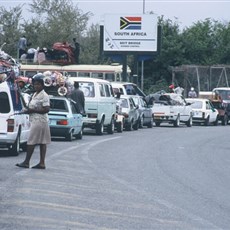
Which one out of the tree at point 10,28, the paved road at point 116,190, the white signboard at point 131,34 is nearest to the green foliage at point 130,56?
the tree at point 10,28

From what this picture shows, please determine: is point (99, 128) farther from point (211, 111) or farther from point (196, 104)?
point (196, 104)

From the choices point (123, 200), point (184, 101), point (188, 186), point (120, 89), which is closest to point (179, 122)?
point (184, 101)

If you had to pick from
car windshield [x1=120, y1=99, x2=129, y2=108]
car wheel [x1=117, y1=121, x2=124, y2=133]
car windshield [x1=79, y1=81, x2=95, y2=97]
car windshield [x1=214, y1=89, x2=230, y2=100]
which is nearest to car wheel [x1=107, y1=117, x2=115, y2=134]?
car wheel [x1=117, y1=121, x2=124, y2=133]

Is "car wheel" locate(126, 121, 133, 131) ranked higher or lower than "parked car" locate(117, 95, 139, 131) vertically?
lower

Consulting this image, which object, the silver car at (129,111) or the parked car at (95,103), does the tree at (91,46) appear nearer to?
the silver car at (129,111)

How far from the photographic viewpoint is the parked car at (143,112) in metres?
42.7

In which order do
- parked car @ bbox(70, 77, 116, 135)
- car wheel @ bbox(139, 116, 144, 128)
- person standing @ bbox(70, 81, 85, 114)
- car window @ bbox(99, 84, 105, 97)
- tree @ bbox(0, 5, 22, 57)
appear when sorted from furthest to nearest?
1. tree @ bbox(0, 5, 22, 57)
2. car wheel @ bbox(139, 116, 144, 128)
3. car window @ bbox(99, 84, 105, 97)
4. parked car @ bbox(70, 77, 116, 135)
5. person standing @ bbox(70, 81, 85, 114)

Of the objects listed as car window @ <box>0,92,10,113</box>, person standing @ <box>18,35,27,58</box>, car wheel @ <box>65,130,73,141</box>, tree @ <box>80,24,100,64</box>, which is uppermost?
tree @ <box>80,24,100,64</box>

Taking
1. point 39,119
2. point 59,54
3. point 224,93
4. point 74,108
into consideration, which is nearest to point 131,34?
point 224,93

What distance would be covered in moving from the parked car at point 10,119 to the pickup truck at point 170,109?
24043mm

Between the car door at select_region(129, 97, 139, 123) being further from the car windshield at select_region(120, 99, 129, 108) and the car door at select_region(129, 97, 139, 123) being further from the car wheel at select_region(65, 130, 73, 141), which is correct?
the car wheel at select_region(65, 130, 73, 141)

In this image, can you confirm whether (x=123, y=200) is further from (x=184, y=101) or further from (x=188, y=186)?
(x=184, y=101)

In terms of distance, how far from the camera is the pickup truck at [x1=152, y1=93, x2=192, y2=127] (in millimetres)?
47156

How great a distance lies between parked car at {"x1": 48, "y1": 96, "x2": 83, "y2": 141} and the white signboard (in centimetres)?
2804
